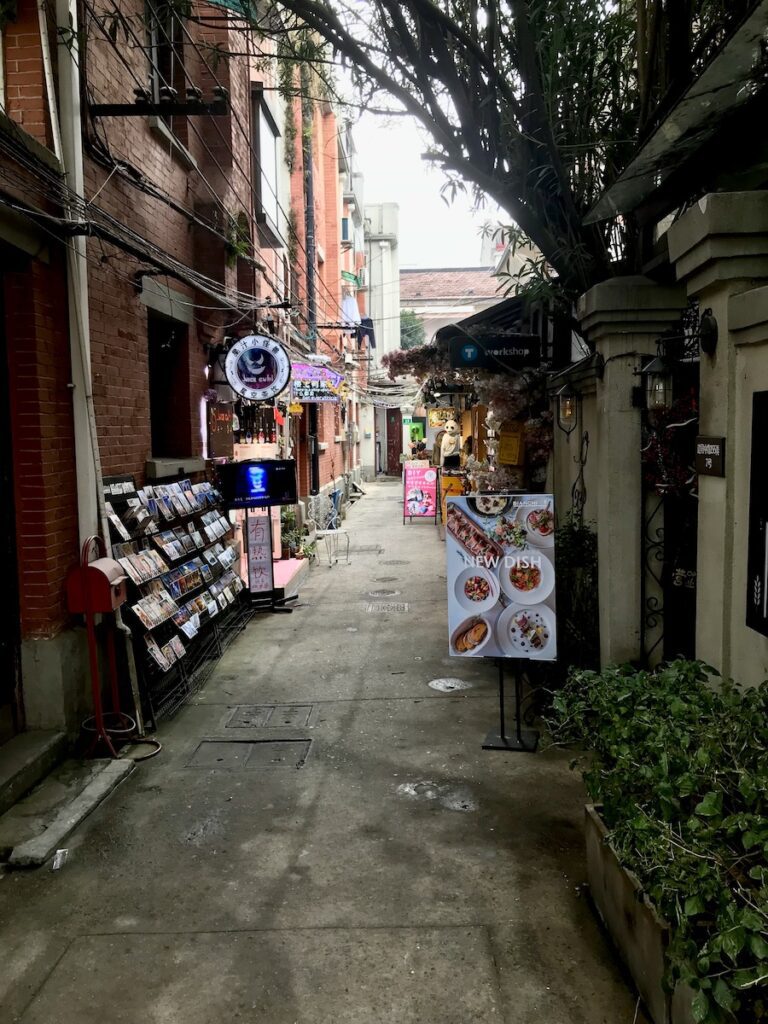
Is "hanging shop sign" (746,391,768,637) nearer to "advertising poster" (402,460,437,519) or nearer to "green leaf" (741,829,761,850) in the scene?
"green leaf" (741,829,761,850)

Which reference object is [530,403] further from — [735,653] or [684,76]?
[735,653]

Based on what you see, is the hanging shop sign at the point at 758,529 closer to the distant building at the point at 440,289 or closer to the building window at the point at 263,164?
the building window at the point at 263,164

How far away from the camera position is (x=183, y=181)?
9.03m

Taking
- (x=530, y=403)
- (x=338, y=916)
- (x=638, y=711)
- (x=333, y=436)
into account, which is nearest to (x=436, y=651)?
(x=530, y=403)

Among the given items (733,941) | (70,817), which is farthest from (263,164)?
(733,941)

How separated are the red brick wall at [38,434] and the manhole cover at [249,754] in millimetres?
1578

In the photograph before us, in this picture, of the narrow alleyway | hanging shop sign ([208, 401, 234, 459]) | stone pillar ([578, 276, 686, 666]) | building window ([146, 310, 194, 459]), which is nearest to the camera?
the narrow alleyway

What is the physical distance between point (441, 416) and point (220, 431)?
12.2 meters

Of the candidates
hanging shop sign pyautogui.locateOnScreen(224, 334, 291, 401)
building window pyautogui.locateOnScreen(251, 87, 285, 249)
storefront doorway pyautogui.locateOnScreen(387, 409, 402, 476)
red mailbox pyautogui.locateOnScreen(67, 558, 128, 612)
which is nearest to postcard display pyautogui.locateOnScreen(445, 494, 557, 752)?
red mailbox pyautogui.locateOnScreen(67, 558, 128, 612)

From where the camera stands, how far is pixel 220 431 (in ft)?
33.2

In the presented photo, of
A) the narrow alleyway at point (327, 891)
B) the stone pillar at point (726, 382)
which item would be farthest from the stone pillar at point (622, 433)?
the stone pillar at point (726, 382)

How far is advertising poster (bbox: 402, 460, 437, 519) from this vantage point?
20562 mm

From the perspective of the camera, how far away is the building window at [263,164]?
37.2 feet

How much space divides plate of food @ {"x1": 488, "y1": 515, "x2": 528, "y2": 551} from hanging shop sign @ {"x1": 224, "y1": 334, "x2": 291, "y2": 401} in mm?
4487
